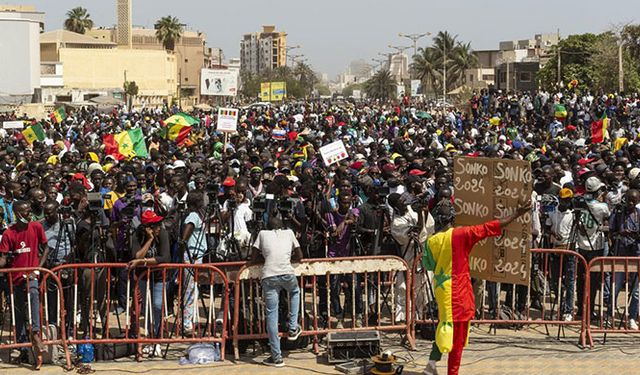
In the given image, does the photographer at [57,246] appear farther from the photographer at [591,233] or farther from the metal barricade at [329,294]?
the photographer at [591,233]

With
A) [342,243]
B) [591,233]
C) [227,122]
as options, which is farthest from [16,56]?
[591,233]

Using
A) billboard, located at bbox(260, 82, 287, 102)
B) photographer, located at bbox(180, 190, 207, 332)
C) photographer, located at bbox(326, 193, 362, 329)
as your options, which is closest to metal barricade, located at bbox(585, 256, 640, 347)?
photographer, located at bbox(326, 193, 362, 329)

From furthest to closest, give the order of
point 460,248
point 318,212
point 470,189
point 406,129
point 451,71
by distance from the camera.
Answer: point 451,71 → point 406,129 → point 318,212 → point 470,189 → point 460,248

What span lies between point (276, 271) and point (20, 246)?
2.44 meters

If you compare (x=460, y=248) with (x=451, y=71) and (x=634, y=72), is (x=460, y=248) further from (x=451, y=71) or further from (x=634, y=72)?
(x=451, y=71)

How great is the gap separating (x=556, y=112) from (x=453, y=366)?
22.7 m

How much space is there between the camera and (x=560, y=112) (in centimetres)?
3003

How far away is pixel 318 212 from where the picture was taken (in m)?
11.5

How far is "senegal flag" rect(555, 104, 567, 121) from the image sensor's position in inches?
1181

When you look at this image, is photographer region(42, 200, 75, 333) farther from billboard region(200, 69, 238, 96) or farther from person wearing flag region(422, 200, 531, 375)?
billboard region(200, 69, 238, 96)

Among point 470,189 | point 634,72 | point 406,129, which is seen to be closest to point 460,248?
point 470,189

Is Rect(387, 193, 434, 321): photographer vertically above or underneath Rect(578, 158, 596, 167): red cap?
underneath

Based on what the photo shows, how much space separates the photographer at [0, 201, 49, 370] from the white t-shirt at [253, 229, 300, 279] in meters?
2.14

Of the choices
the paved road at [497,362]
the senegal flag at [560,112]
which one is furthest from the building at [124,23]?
the paved road at [497,362]
